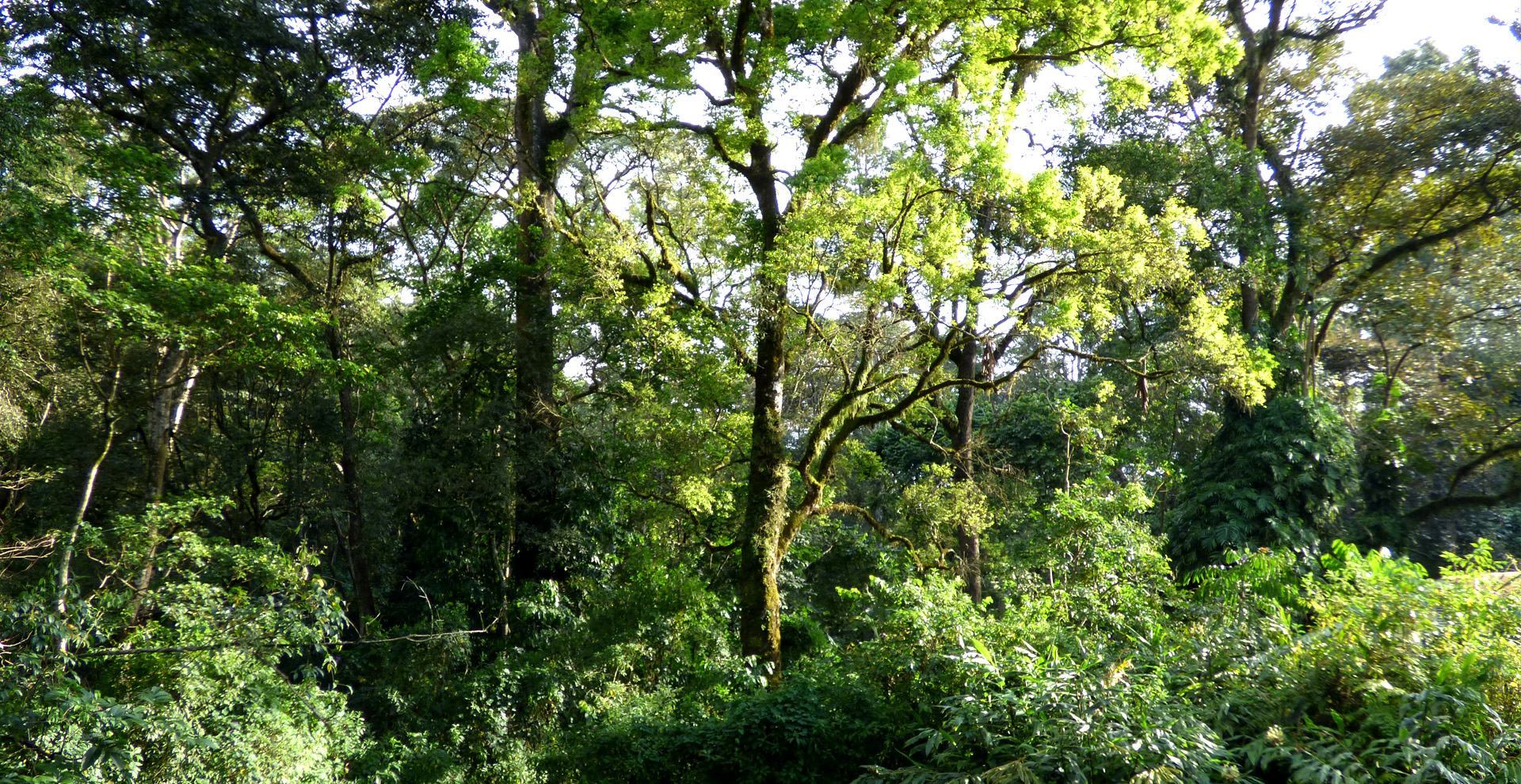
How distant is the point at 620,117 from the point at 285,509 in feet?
28.3

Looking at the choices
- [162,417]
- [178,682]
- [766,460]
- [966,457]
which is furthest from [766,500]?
[162,417]

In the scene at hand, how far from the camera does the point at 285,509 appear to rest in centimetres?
1457

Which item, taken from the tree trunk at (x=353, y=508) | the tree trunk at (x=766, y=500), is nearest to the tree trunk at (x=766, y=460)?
→ the tree trunk at (x=766, y=500)

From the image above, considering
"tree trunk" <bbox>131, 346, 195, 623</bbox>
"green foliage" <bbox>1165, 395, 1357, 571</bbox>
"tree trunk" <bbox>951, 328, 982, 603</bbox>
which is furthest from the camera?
"green foliage" <bbox>1165, 395, 1357, 571</bbox>

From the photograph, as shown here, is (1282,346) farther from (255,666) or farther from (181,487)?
(181,487)

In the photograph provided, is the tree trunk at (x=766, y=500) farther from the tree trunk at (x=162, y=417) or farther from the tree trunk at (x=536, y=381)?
the tree trunk at (x=162, y=417)

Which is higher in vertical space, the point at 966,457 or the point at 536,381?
the point at 536,381

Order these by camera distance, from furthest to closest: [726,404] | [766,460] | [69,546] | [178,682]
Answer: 1. [726,404]
2. [766,460]
3. [69,546]
4. [178,682]

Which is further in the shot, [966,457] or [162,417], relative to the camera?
[966,457]

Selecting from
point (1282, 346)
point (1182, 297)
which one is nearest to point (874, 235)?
point (1182, 297)

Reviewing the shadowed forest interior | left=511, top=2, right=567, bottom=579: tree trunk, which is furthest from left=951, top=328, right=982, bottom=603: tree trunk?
left=511, top=2, right=567, bottom=579: tree trunk

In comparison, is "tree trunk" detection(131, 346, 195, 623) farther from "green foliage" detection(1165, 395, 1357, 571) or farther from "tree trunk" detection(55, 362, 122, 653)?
"green foliage" detection(1165, 395, 1357, 571)

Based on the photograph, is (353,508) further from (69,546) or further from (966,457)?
(966,457)

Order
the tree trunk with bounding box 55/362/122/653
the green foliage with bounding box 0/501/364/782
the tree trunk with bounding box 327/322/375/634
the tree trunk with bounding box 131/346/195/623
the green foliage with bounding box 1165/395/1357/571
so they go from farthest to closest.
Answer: the tree trunk with bounding box 327/322/375/634 → the green foliage with bounding box 1165/395/1357/571 → the tree trunk with bounding box 131/346/195/623 → the tree trunk with bounding box 55/362/122/653 → the green foliage with bounding box 0/501/364/782
